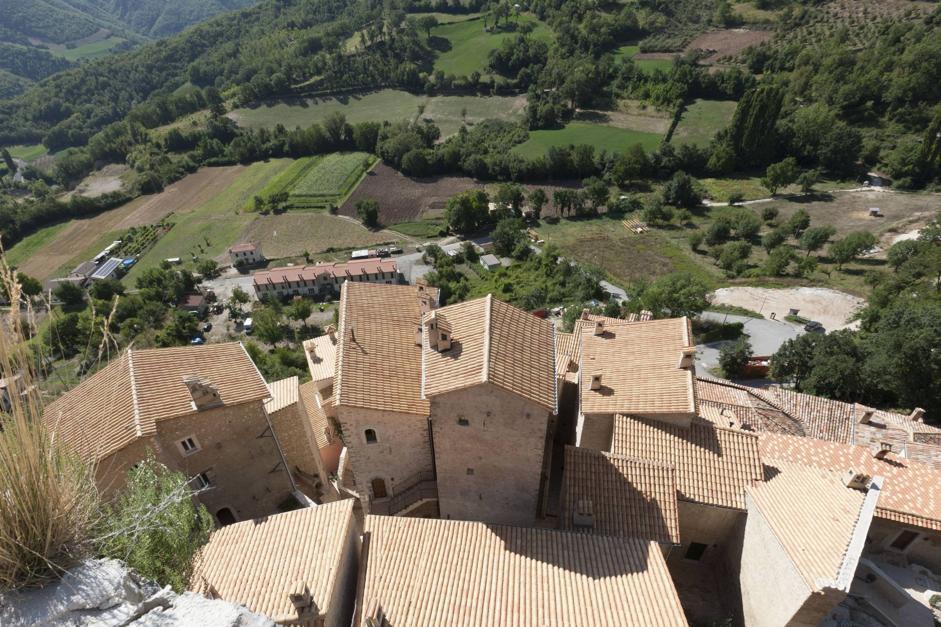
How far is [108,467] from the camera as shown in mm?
19172

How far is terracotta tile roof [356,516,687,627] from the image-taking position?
51.6 ft

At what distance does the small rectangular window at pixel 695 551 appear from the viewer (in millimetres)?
22750

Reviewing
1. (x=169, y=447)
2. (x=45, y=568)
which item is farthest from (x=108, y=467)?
(x=45, y=568)

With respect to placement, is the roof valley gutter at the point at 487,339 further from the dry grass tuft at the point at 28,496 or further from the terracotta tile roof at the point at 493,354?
the dry grass tuft at the point at 28,496

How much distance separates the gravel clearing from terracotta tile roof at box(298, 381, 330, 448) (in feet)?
166

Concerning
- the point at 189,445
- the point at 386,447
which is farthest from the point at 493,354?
the point at 189,445

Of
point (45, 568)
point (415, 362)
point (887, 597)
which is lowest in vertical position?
point (887, 597)

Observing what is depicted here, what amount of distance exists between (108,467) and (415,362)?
44.1ft

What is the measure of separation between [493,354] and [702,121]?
125839 millimetres

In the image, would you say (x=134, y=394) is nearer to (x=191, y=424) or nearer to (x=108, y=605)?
(x=191, y=424)

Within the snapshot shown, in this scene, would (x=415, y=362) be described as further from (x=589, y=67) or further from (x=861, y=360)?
(x=589, y=67)

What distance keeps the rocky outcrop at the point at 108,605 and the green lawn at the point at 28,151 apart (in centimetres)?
23134

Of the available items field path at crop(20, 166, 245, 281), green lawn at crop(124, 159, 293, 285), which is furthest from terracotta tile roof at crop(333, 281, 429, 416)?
field path at crop(20, 166, 245, 281)

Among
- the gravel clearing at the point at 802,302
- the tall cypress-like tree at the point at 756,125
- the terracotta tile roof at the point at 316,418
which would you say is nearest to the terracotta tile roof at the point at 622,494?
the terracotta tile roof at the point at 316,418
